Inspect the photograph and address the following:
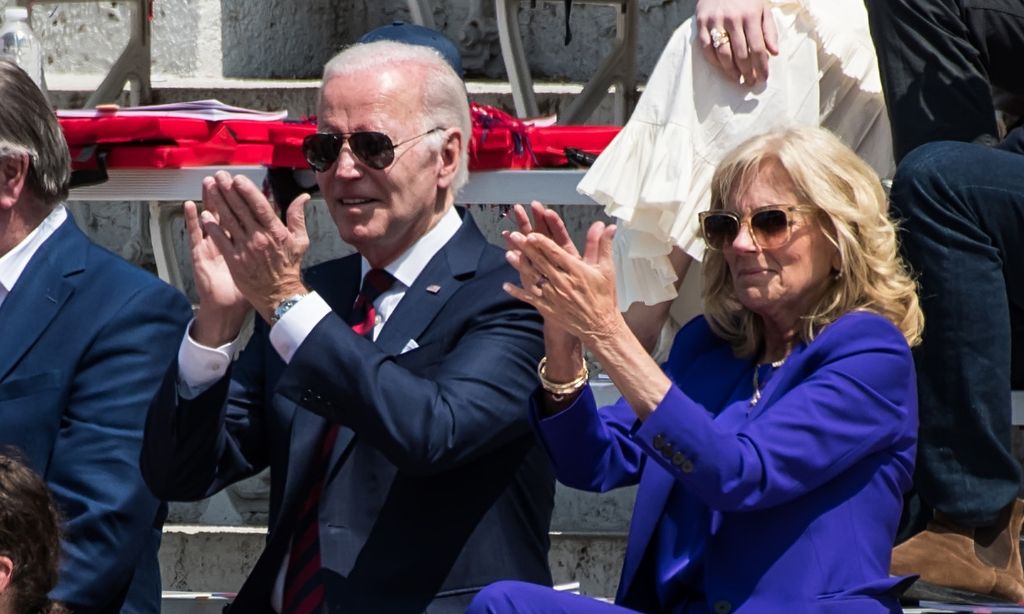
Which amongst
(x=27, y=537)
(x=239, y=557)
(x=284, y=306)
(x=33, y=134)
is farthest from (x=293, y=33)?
(x=27, y=537)

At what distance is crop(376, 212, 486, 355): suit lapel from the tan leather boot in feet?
2.99

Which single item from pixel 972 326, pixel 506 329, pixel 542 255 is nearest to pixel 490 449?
pixel 506 329

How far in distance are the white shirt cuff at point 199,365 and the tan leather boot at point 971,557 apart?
1224 mm

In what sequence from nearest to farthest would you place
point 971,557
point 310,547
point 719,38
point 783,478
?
1. point 783,478
2. point 310,547
3. point 971,557
4. point 719,38

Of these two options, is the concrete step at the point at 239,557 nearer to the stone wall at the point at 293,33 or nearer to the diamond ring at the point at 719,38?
the diamond ring at the point at 719,38

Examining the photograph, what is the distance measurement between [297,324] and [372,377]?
0.14 m

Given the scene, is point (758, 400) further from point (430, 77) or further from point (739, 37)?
point (739, 37)

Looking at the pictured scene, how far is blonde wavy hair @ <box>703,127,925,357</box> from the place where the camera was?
267 cm

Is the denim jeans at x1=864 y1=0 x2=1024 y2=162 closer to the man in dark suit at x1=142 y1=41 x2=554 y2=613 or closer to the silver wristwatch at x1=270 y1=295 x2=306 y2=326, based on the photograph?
the man in dark suit at x1=142 y1=41 x2=554 y2=613

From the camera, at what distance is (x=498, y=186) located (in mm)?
3807

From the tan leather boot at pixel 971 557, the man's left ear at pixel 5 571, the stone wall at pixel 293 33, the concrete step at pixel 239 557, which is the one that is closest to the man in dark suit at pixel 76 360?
the man's left ear at pixel 5 571

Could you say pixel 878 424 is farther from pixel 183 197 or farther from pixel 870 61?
pixel 183 197

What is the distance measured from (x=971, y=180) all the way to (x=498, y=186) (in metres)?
1.03

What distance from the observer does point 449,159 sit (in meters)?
3.13
